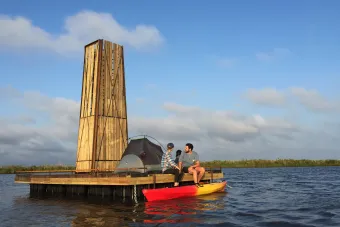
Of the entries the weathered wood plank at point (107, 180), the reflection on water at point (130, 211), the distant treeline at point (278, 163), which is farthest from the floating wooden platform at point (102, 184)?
the distant treeline at point (278, 163)

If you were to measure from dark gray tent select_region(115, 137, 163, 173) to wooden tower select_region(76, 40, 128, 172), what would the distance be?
460 cm

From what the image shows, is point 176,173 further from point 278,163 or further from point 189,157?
point 278,163

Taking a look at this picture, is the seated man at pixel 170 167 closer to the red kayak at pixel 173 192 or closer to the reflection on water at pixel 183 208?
the red kayak at pixel 173 192

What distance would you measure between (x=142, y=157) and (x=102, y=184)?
323cm

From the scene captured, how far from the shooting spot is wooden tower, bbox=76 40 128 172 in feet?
86.5

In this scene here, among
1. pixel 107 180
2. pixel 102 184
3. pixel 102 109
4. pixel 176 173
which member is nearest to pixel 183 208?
pixel 176 173

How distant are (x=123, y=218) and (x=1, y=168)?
5804 centimetres

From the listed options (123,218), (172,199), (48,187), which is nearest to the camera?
(123,218)

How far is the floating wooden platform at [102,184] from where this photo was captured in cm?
1861

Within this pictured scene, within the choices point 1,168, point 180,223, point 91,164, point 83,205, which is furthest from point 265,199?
point 1,168

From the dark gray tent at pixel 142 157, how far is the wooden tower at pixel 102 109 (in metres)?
4.60

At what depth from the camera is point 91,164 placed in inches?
1017

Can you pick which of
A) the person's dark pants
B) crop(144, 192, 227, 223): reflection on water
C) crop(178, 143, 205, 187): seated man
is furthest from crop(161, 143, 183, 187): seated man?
crop(144, 192, 227, 223): reflection on water

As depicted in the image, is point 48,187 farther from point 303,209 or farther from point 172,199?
point 303,209
